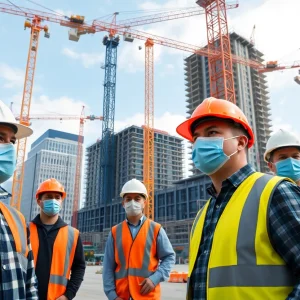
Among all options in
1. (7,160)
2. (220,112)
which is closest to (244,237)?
(220,112)

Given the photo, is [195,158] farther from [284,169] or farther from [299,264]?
[284,169]

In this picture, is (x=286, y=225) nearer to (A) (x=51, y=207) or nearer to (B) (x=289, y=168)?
(B) (x=289, y=168)

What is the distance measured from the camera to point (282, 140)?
3695 millimetres

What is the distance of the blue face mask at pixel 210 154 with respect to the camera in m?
2.03

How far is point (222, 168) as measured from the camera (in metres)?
2.04

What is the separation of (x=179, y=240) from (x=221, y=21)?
3813 cm

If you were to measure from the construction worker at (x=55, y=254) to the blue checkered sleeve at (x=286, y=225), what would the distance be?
8.61 feet

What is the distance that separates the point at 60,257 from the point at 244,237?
8.34 feet

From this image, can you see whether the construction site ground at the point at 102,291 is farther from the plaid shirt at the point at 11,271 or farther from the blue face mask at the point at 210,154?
the blue face mask at the point at 210,154

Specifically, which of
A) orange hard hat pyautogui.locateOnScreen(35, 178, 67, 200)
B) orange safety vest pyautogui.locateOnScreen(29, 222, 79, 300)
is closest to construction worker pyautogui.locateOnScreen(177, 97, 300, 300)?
orange safety vest pyautogui.locateOnScreen(29, 222, 79, 300)

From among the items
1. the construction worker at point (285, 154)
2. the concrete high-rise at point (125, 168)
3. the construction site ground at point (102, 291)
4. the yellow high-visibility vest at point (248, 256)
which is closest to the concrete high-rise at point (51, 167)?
the concrete high-rise at point (125, 168)

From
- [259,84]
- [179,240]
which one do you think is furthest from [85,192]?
[259,84]

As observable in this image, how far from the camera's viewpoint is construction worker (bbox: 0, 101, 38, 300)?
1.85 metres

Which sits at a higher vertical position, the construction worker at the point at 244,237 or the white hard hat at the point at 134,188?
the white hard hat at the point at 134,188
